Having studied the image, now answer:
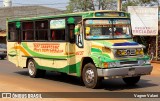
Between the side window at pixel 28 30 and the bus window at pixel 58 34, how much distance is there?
1.83 metres

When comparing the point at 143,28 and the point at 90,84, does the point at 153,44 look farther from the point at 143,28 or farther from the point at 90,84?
the point at 90,84

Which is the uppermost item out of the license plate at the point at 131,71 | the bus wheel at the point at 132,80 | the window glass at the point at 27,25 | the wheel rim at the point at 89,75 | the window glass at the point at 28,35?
the window glass at the point at 27,25

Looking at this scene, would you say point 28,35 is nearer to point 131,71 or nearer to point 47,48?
point 47,48

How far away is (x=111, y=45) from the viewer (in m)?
11.8

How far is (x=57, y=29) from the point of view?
14.1 m

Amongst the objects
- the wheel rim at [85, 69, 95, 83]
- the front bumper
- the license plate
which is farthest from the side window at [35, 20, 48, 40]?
the license plate

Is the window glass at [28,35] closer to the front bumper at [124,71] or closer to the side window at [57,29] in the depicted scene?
the side window at [57,29]

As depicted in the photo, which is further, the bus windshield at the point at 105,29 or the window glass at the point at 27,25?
the window glass at the point at 27,25

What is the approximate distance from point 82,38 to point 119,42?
130cm

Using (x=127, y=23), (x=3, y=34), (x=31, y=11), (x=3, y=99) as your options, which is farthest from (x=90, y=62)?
(x=31, y=11)

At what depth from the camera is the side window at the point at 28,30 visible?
16016 mm

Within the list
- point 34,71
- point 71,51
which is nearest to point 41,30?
point 34,71

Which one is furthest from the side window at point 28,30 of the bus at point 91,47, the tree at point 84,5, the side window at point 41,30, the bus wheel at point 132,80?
the tree at point 84,5

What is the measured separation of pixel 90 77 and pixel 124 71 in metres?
1.19
